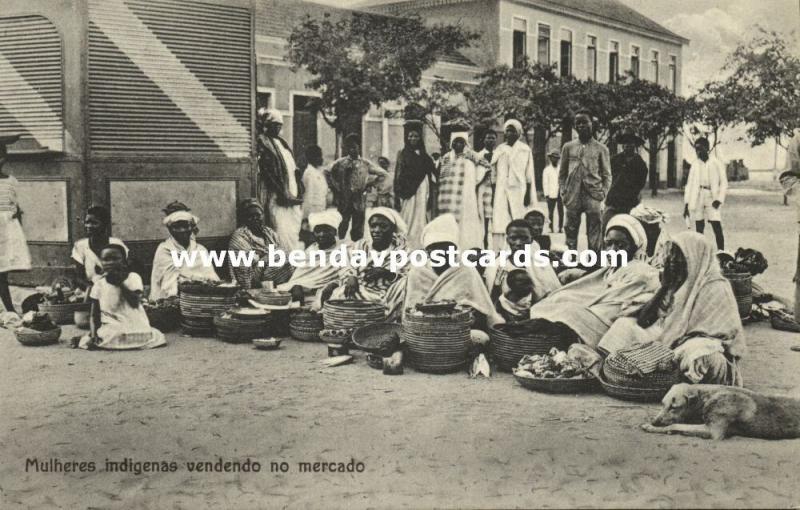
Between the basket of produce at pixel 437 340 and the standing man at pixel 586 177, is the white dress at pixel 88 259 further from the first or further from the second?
the standing man at pixel 586 177

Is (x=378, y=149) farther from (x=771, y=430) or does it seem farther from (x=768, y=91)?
(x=771, y=430)

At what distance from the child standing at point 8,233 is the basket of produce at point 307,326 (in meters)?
2.39

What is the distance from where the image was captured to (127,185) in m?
7.84

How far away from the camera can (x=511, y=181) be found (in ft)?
28.9

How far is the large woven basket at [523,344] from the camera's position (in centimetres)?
492

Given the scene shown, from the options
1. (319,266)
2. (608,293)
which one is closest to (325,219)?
(319,266)

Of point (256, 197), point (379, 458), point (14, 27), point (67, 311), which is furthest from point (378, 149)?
point (379, 458)

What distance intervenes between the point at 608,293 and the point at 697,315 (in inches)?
25.8

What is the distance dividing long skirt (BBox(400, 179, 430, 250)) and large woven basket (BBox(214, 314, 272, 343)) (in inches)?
108

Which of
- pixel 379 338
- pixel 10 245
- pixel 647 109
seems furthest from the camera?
pixel 647 109

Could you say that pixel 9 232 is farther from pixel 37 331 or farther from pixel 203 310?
pixel 203 310

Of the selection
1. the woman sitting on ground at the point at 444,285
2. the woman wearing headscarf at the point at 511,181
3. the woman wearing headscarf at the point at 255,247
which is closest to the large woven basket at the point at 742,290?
the woman sitting on ground at the point at 444,285

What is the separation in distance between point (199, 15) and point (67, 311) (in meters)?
3.28

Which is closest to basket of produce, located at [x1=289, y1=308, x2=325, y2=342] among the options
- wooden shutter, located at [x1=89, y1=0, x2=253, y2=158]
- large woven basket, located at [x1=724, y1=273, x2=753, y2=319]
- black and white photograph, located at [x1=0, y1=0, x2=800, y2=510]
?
black and white photograph, located at [x1=0, y1=0, x2=800, y2=510]
